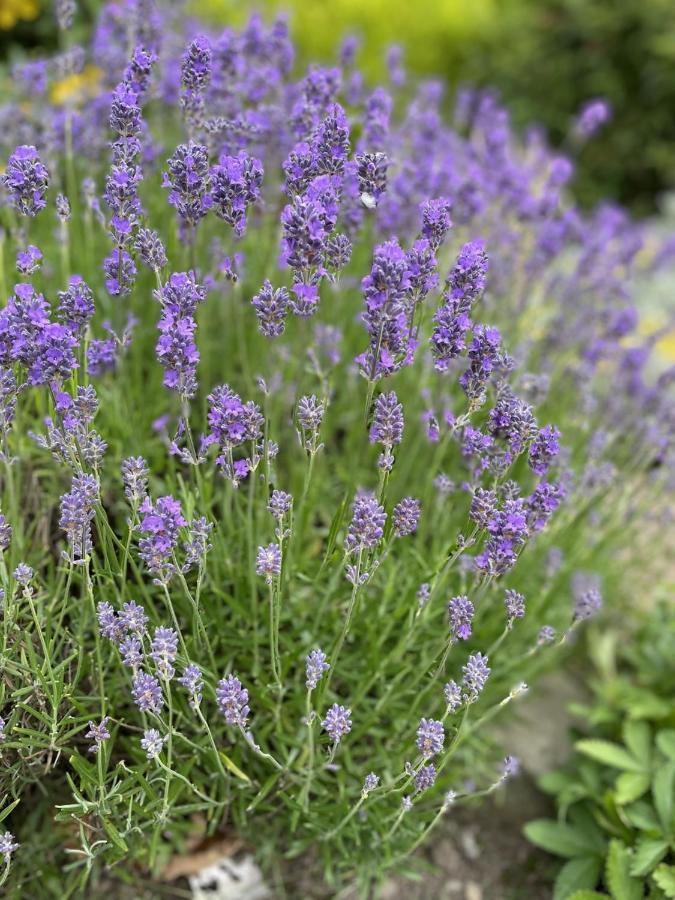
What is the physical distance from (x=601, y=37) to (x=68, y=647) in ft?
25.7

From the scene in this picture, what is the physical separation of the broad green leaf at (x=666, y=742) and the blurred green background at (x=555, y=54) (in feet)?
21.2

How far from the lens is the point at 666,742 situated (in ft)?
8.07

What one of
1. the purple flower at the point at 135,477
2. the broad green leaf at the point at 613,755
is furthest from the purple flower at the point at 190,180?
the broad green leaf at the point at 613,755

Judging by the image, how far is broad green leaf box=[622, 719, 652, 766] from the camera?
2.52 m

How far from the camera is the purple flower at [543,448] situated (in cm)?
178

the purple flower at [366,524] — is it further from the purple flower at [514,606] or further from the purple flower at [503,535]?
the purple flower at [514,606]

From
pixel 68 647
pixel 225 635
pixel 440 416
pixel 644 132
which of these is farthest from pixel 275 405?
pixel 644 132

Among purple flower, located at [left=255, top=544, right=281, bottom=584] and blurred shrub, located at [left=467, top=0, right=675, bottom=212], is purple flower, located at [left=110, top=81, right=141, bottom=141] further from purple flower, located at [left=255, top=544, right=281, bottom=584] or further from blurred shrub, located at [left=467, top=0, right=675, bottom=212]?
blurred shrub, located at [left=467, top=0, right=675, bottom=212]

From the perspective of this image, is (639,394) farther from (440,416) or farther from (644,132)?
(644,132)

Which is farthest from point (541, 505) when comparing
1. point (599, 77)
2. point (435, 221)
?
point (599, 77)

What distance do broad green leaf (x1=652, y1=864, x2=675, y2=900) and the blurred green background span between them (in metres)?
6.86

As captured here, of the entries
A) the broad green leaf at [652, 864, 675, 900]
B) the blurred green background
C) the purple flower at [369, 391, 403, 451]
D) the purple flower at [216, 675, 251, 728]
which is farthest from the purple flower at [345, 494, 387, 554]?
the blurred green background

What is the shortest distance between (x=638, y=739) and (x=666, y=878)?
1.60 feet

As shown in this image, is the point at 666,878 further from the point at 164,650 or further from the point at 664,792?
the point at 164,650
